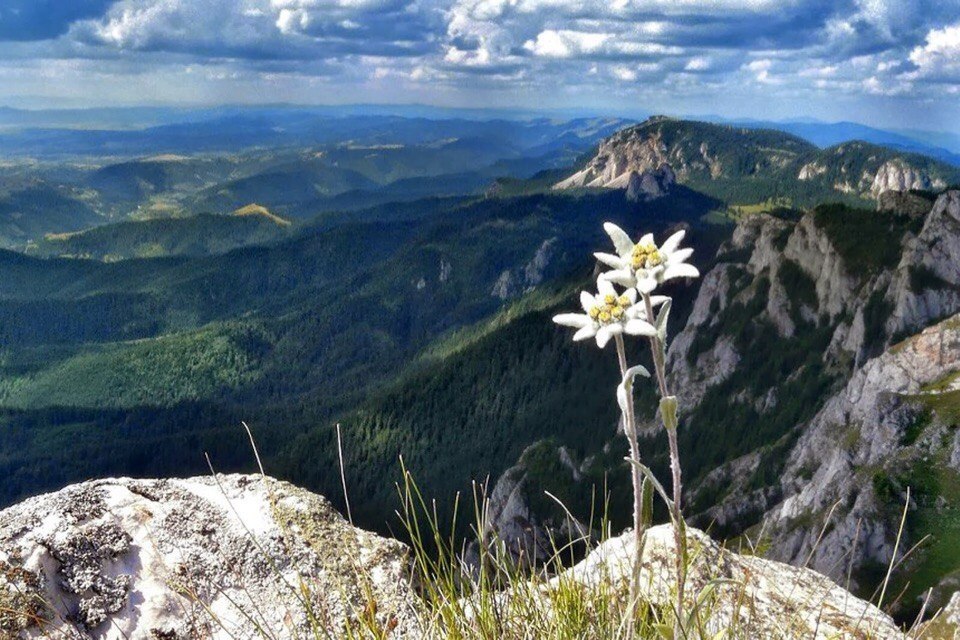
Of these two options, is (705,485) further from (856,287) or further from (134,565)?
(134,565)

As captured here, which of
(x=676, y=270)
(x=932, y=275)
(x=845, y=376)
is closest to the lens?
(x=676, y=270)

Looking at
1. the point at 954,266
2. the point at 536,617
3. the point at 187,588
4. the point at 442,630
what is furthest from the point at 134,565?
the point at 954,266

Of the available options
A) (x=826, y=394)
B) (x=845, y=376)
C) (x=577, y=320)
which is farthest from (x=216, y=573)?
(x=845, y=376)

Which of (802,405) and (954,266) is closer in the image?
(954,266)

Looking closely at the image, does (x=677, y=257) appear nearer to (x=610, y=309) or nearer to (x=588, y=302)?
(x=610, y=309)

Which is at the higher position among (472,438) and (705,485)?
(705,485)

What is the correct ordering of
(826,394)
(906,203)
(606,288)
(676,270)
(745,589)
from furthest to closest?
1. (906,203)
2. (826,394)
3. (745,589)
4. (606,288)
5. (676,270)

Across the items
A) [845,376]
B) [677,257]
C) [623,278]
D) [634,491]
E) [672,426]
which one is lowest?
[845,376]

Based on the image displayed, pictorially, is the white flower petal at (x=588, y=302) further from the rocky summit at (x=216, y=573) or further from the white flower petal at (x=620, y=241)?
the rocky summit at (x=216, y=573)
